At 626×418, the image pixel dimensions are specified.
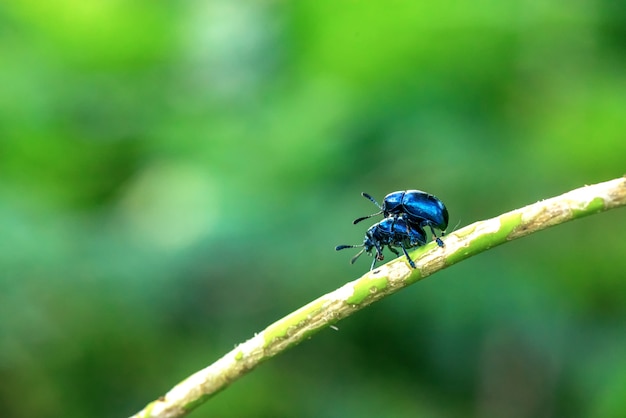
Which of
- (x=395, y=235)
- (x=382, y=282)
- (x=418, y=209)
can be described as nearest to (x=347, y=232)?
(x=395, y=235)

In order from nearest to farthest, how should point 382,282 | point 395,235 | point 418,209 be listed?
1. point 382,282
2. point 418,209
3. point 395,235

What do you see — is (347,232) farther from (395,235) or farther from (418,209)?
(418,209)

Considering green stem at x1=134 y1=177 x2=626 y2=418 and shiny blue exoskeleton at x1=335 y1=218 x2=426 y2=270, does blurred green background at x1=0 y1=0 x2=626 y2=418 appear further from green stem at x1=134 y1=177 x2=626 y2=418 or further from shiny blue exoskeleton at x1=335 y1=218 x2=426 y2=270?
green stem at x1=134 y1=177 x2=626 y2=418

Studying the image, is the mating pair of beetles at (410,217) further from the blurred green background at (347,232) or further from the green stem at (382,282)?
the blurred green background at (347,232)

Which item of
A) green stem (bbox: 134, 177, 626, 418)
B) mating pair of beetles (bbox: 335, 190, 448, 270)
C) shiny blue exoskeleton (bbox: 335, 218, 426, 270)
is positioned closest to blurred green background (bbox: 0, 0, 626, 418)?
shiny blue exoskeleton (bbox: 335, 218, 426, 270)

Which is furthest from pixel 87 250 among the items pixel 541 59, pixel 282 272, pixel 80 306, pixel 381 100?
pixel 541 59

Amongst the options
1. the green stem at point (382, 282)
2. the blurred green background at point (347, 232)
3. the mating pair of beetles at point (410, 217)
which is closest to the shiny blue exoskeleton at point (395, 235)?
the mating pair of beetles at point (410, 217)

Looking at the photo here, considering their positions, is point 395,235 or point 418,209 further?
point 395,235
